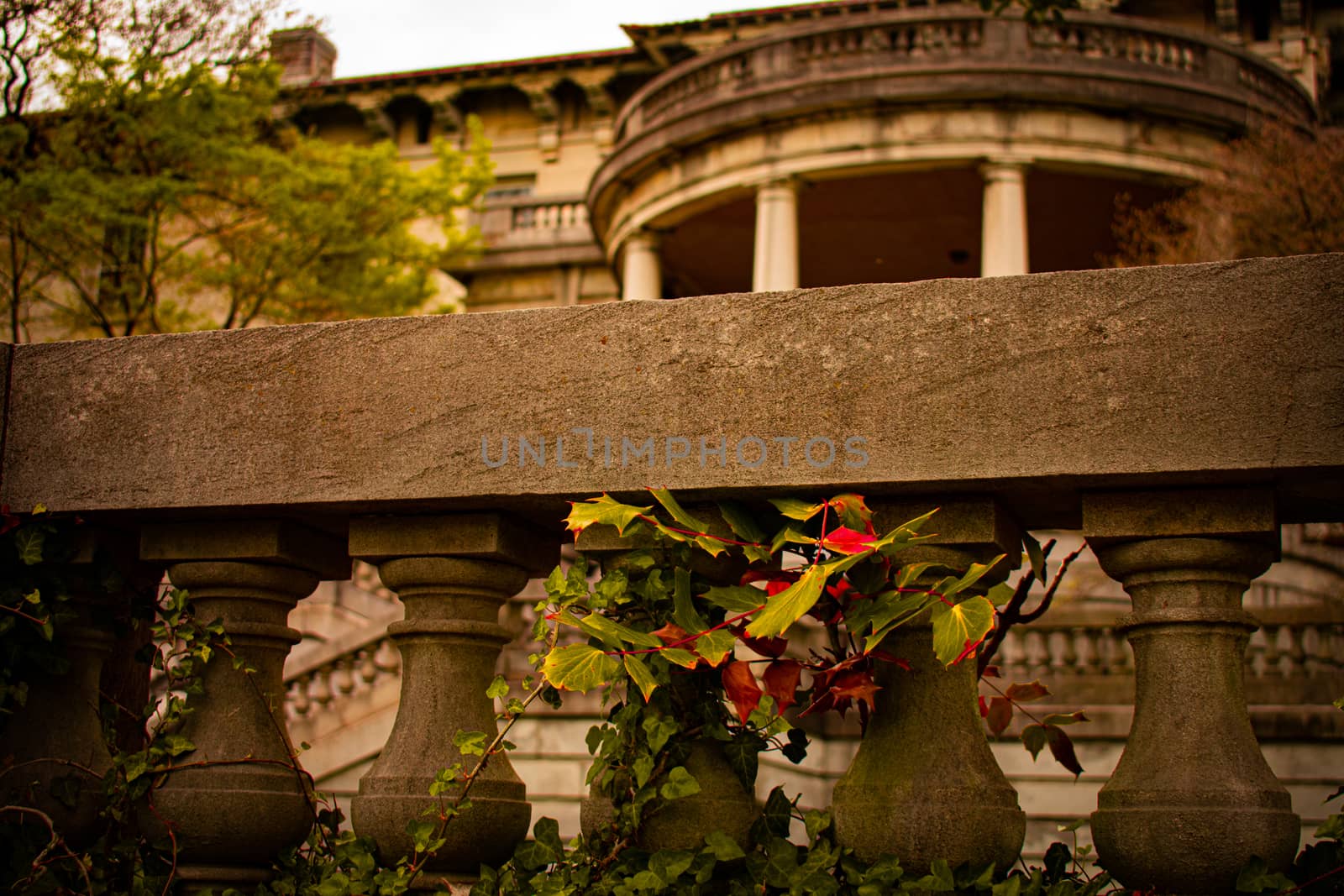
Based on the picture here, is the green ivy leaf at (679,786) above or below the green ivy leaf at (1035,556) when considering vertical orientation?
below

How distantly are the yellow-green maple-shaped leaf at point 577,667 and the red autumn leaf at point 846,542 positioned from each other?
507mm

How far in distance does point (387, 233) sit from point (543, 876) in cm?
2099

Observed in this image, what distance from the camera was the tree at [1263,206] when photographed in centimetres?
1694

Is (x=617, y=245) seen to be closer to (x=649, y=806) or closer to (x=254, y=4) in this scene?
(x=254, y=4)

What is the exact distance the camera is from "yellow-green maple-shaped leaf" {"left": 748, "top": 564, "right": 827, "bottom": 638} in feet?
9.07

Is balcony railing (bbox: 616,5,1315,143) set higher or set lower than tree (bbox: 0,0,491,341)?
higher

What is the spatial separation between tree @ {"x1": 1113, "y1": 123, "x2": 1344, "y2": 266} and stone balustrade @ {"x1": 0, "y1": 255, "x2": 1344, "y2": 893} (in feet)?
44.0

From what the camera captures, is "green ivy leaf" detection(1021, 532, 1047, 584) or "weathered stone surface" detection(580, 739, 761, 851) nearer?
"weathered stone surface" detection(580, 739, 761, 851)

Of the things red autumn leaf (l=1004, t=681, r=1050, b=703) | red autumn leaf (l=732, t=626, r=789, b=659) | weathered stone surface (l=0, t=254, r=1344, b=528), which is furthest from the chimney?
red autumn leaf (l=732, t=626, r=789, b=659)

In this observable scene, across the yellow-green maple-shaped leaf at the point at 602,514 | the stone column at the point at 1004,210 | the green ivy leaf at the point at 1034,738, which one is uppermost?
the stone column at the point at 1004,210

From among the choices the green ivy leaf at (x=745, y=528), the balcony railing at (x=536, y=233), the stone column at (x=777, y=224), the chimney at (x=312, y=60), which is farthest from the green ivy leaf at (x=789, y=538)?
the chimney at (x=312, y=60)

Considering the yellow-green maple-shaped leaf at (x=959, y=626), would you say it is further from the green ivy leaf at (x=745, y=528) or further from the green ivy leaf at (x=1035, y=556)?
the green ivy leaf at (x=1035, y=556)

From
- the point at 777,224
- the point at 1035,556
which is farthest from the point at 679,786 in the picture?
the point at 777,224

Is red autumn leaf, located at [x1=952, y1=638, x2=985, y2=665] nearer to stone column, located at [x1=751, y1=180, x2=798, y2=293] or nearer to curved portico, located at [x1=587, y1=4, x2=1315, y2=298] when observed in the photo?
curved portico, located at [x1=587, y1=4, x2=1315, y2=298]
